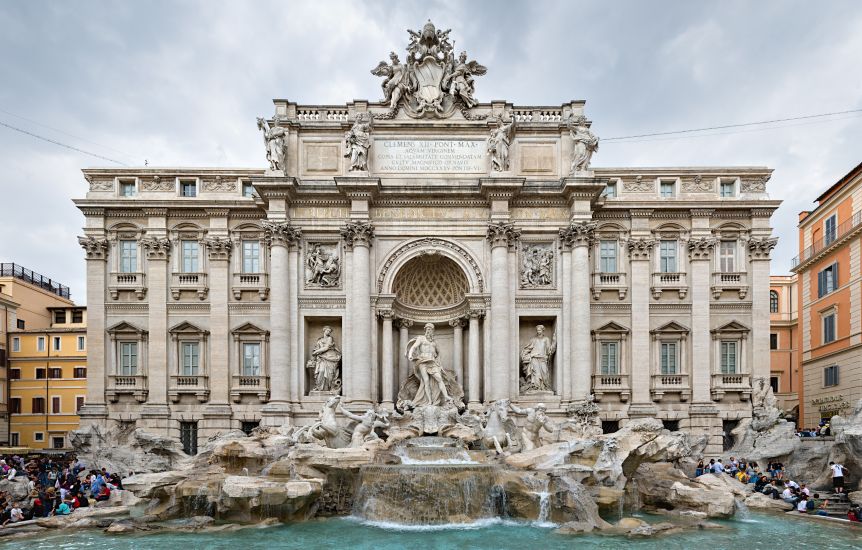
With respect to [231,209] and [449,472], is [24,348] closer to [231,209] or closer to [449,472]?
[231,209]

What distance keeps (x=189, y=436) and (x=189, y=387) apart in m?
2.26

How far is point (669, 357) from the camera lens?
28141mm

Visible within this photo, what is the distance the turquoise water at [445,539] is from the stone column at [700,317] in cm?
1034

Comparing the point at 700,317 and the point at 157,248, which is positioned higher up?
the point at 157,248

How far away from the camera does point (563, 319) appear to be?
87.9 ft

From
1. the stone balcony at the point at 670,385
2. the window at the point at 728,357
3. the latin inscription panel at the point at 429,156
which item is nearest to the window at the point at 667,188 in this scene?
the window at the point at 728,357

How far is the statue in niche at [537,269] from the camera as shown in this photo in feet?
88.9

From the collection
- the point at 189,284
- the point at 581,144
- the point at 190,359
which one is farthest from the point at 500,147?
the point at 190,359

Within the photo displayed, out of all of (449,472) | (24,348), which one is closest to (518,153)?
(449,472)

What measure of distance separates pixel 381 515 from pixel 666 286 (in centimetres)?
1732

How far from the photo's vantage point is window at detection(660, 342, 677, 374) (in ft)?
92.1

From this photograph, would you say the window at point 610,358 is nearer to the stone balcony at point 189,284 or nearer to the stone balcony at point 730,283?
the stone balcony at point 730,283

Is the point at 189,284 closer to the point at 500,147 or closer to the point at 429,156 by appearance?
the point at 429,156

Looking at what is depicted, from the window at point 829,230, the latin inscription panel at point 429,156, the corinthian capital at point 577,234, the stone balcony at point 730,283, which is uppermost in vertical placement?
the latin inscription panel at point 429,156
